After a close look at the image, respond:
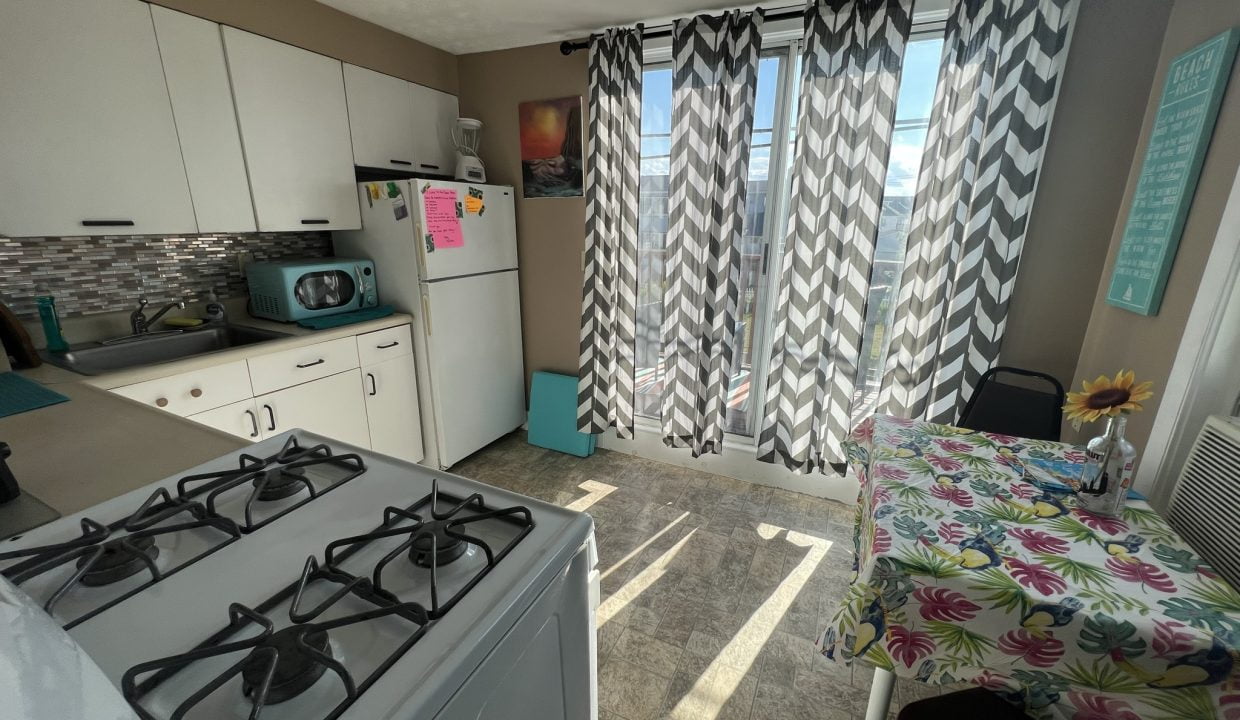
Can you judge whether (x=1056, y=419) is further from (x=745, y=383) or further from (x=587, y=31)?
(x=587, y=31)

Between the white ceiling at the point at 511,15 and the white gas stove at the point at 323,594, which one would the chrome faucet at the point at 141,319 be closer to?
the white ceiling at the point at 511,15

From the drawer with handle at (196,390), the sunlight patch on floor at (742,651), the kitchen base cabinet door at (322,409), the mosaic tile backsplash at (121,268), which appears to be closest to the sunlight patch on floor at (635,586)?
the sunlight patch on floor at (742,651)

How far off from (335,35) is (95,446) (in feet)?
7.10

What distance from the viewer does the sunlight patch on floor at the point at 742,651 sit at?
1.49 metres

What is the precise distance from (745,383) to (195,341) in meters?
2.72

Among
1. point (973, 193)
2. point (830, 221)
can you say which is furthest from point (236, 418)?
point (973, 193)

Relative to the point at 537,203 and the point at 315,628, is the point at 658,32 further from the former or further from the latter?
the point at 315,628

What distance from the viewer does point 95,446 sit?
1044 mm

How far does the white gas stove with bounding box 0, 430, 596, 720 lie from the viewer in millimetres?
506

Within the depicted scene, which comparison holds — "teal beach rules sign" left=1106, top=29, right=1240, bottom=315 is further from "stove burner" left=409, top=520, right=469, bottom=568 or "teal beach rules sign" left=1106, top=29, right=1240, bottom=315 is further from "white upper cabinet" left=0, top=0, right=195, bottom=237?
"white upper cabinet" left=0, top=0, right=195, bottom=237

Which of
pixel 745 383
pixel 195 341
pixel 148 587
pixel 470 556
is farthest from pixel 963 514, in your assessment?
pixel 195 341

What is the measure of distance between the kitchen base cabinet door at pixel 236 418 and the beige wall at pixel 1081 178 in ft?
10.4

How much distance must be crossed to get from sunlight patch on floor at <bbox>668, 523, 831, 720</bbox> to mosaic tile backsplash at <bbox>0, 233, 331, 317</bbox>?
2660 mm

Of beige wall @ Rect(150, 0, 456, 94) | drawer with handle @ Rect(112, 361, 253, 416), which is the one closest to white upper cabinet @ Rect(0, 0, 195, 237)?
beige wall @ Rect(150, 0, 456, 94)
